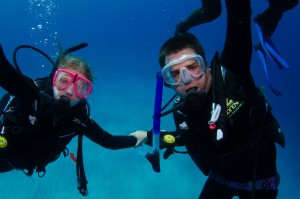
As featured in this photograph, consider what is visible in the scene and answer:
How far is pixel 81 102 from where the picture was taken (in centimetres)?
362

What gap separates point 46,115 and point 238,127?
7.23ft

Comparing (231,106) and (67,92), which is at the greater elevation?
(231,106)

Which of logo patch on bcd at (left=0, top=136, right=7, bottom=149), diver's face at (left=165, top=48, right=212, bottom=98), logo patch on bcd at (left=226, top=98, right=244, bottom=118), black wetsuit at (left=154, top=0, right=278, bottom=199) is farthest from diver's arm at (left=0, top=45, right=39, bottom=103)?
logo patch on bcd at (left=226, top=98, right=244, bottom=118)

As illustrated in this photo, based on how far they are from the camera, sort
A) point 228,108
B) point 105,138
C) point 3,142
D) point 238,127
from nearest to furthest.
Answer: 1. point 228,108
2. point 238,127
3. point 3,142
4. point 105,138

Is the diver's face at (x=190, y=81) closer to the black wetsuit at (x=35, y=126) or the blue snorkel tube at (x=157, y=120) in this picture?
the blue snorkel tube at (x=157, y=120)

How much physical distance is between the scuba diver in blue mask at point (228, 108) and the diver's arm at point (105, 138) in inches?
44.6

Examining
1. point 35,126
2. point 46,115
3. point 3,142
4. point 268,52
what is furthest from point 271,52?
point 3,142

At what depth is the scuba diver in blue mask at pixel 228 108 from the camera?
2.53 m

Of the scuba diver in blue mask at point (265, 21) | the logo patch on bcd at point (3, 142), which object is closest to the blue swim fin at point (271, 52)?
the scuba diver in blue mask at point (265, 21)

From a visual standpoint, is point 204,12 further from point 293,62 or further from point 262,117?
point 293,62

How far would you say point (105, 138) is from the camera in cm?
390

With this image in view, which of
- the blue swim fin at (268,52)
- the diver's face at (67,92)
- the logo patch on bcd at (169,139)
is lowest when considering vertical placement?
the logo patch on bcd at (169,139)

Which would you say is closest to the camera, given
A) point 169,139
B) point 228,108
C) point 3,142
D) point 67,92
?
point 228,108

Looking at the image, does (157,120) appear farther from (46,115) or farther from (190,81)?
(46,115)
